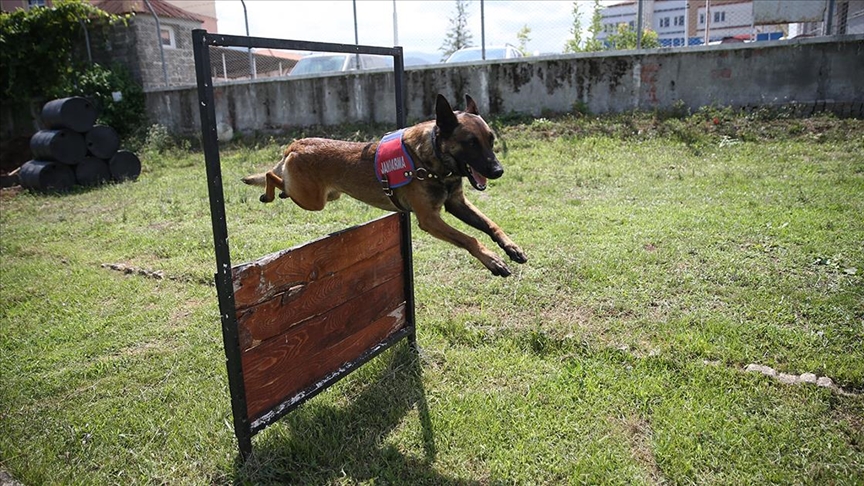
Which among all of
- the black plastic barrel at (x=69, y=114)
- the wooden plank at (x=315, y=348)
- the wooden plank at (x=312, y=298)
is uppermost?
the black plastic barrel at (x=69, y=114)

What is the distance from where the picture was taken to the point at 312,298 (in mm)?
3195

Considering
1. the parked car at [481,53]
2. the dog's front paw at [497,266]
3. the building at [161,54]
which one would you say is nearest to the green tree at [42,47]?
the building at [161,54]

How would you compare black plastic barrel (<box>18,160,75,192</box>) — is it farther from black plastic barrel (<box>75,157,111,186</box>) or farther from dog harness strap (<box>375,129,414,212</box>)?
dog harness strap (<box>375,129,414,212</box>)

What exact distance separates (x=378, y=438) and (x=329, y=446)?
279mm

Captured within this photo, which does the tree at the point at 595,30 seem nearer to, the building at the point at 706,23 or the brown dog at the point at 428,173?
the building at the point at 706,23

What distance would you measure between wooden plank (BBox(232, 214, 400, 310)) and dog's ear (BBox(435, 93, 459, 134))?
2.62 ft

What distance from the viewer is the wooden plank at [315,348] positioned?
289 centimetres

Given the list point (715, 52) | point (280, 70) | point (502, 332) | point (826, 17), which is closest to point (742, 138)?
point (715, 52)

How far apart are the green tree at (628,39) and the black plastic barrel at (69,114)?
11.1 m

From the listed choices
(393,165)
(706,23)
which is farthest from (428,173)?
(706,23)

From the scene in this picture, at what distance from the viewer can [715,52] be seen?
10.2 meters

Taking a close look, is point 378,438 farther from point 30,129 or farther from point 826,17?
point 30,129

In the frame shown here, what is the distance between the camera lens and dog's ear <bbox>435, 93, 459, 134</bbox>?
3.26 metres

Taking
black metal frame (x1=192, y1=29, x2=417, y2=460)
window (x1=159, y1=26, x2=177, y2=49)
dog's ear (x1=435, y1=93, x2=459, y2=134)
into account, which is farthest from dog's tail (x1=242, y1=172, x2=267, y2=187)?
window (x1=159, y1=26, x2=177, y2=49)
